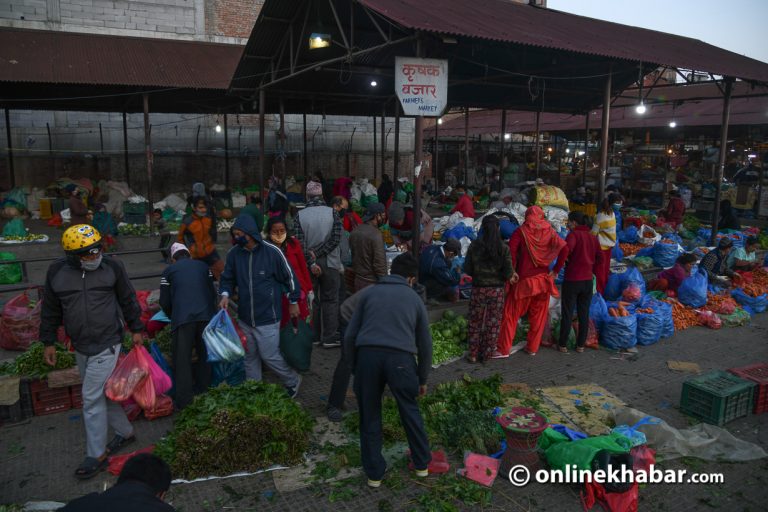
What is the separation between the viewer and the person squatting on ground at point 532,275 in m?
6.92

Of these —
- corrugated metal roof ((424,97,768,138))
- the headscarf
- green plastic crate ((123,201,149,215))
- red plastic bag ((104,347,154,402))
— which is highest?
corrugated metal roof ((424,97,768,138))

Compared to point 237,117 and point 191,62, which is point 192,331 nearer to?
point 191,62

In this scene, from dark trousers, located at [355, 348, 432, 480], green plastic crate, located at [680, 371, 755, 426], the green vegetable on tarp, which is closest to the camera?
dark trousers, located at [355, 348, 432, 480]

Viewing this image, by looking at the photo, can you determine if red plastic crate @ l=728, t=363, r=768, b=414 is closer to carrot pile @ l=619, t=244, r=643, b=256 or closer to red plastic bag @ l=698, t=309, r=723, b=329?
red plastic bag @ l=698, t=309, r=723, b=329

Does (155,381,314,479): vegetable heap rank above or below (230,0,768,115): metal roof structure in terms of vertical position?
below

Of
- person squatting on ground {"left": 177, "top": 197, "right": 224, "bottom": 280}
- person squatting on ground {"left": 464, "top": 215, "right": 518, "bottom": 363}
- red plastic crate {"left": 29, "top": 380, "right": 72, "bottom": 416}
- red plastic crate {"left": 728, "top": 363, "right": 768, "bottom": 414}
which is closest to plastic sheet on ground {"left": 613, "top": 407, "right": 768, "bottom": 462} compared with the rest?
red plastic crate {"left": 728, "top": 363, "right": 768, "bottom": 414}

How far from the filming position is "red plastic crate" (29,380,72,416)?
5.30m

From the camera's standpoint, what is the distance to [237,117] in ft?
71.6

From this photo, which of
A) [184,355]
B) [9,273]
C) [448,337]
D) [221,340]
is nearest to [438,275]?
[448,337]

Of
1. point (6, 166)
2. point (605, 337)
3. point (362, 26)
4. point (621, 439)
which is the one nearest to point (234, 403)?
point (621, 439)

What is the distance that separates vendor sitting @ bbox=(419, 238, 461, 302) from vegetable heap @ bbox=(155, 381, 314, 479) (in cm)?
408

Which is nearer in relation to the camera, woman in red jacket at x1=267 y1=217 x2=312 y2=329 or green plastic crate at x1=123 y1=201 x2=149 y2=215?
woman in red jacket at x1=267 y1=217 x2=312 y2=329

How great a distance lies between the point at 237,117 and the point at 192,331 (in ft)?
59.3

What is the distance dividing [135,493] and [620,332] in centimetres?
657
